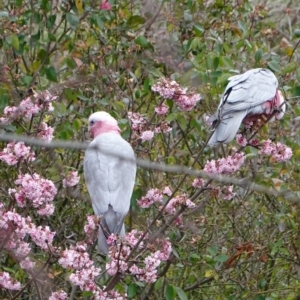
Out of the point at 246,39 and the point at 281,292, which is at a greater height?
the point at 246,39

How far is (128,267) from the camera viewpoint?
3.95m

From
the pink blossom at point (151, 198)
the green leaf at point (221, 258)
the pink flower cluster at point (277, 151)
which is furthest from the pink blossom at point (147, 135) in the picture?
the green leaf at point (221, 258)

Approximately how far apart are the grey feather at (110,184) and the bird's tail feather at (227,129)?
1.61ft

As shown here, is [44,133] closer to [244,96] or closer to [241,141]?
[241,141]

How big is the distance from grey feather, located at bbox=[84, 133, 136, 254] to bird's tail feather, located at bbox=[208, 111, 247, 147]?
49 cm

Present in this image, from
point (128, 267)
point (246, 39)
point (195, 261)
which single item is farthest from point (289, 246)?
point (128, 267)

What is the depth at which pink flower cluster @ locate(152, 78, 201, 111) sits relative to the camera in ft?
14.2

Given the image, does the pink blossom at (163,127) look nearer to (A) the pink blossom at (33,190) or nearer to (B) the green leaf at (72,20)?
(B) the green leaf at (72,20)

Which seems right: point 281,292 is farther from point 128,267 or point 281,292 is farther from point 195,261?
point 128,267

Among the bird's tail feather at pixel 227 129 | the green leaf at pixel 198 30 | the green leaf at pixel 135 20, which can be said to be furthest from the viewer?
the green leaf at pixel 135 20

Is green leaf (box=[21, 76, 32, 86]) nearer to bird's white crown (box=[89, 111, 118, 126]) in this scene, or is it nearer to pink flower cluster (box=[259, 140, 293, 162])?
bird's white crown (box=[89, 111, 118, 126])

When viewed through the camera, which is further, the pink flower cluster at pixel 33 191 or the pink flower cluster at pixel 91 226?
the pink flower cluster at pixel 91 226

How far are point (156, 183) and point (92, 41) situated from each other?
98cm

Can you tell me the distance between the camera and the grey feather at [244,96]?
4.96 meters
